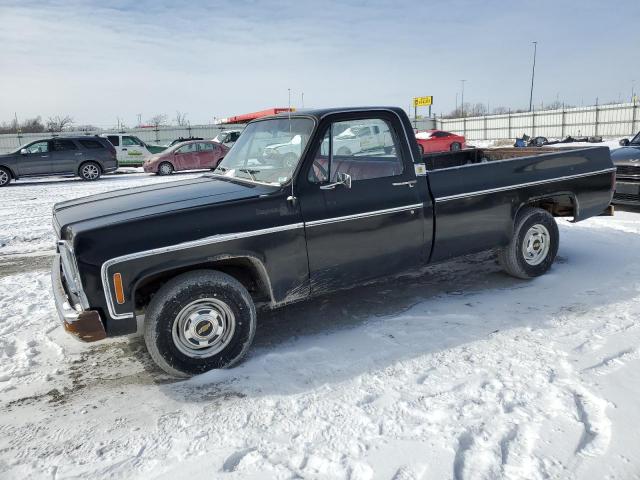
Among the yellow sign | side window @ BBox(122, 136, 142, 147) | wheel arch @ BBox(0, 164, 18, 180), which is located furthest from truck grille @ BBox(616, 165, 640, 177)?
the yellow sign

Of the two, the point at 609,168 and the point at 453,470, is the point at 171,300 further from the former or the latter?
the point at 609,168

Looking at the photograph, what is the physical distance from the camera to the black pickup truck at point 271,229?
11.0ft

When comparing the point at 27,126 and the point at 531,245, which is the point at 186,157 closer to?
the point at 531,245

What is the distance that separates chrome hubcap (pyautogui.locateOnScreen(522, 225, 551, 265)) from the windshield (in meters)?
2.70

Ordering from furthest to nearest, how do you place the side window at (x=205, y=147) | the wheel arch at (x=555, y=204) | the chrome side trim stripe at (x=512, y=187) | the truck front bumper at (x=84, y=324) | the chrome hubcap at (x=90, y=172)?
the side window at (x=205, y=147) → the chrome hubcap at (x=90, y=172) → the wheel arch at (x=555, y=204) → the chrome side trim stripe at (x=512, y=187) → the truck front bumper at (x=84, y=324)

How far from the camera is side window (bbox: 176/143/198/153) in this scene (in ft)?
65.4

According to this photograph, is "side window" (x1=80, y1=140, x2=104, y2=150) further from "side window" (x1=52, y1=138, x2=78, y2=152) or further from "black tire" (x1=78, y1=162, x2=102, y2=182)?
"black tire" (x1=78, y1=162, x2=102, y2=182)

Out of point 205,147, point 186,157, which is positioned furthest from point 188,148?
point 205,147

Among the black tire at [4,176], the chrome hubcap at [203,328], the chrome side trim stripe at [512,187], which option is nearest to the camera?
the chrome hubcap at [203,328]

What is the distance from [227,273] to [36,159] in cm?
1639

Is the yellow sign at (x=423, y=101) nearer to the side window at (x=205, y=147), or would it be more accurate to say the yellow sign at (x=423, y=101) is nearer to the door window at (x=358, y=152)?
the side window at (x=205, y=147)

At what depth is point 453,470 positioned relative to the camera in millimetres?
2535

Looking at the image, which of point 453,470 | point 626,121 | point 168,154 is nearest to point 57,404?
point 453,470

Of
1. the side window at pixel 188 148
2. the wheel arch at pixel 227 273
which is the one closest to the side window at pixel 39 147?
the side window at pixel 188 148
